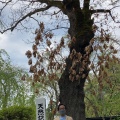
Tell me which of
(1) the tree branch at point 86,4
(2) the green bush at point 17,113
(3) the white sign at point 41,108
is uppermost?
(1) the tree branch at point 86,4

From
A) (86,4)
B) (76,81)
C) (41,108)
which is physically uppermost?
(86,4)

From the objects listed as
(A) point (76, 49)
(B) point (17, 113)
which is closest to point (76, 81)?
(A) point (76, 49)

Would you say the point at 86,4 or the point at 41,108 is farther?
the point at 86,4

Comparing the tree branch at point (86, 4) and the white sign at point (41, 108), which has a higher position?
the tree branch at point (86, 4)

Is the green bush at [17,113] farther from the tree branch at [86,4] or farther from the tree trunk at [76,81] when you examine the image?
the tree branch at [86,4]

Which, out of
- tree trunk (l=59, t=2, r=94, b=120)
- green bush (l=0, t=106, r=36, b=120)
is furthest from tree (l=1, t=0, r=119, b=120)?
green bush (l=0, t=106, r=36, b=120)

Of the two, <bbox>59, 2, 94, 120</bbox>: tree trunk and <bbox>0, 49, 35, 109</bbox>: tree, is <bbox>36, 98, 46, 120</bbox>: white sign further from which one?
<bbox>0, 49, 35, 109</bbox>: tree

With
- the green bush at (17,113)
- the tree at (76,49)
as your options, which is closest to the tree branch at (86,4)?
the tree at (76,49)

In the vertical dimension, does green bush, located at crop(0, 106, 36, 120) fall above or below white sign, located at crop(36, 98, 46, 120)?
above

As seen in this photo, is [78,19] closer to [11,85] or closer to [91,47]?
[91,47]

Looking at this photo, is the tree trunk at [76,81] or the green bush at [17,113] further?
the green bush at [17,113]

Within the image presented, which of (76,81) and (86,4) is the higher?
(86,4)

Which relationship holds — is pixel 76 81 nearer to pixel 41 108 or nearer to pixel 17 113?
pixel 41 108

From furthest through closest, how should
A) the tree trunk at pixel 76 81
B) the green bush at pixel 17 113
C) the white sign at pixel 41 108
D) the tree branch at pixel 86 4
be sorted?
the green bush at pixel 17 113 < the tree branch at pixel 86 4 < the tree trunk at pixel 76 81 < the white sign at pixel 41 108
